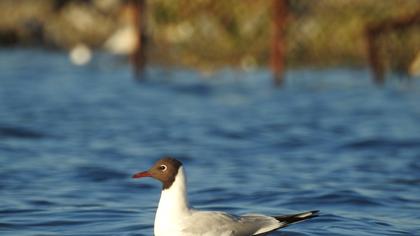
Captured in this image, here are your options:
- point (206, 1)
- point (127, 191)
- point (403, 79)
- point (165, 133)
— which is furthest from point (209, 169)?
point (403, 79)

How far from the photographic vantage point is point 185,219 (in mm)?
8859

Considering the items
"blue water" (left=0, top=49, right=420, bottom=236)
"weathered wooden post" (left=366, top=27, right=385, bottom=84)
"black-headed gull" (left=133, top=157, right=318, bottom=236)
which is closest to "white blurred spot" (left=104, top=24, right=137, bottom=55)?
"blue water" (left=0, top=49, right=420, bottom=236)

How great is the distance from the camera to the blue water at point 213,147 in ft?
37.3

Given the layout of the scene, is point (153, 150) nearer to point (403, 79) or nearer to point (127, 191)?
point (127, 191)

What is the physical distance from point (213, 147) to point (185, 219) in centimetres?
895

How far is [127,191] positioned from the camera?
13.0 meters

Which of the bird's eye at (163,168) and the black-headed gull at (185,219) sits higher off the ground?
the bird's eye at (163,168)

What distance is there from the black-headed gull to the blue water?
3.34 ft

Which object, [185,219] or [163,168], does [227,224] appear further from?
[163,168]

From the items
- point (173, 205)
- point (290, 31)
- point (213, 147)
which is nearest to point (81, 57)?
point (290, 31)

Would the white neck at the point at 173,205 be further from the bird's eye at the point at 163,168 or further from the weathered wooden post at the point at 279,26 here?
the weathered wooden post at the point at 279,26

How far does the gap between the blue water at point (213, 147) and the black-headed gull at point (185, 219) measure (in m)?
1.02

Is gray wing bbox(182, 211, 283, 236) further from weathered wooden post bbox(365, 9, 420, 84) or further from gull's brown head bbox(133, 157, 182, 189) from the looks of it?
weathered wooden post bbox(365, 9, 420, 84)

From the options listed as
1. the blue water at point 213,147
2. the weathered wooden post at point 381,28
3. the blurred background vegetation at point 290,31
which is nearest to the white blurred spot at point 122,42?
the blurred background vegetation at point 290,31
